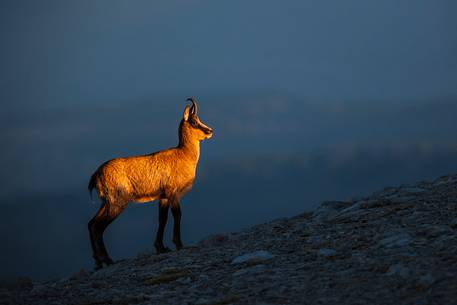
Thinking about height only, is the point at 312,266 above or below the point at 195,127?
below

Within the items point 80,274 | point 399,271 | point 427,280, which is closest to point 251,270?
point 399,271

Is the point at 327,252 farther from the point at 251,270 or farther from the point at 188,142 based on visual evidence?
the point at 188,142

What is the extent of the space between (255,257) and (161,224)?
5.49m

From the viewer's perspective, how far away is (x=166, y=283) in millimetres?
12641

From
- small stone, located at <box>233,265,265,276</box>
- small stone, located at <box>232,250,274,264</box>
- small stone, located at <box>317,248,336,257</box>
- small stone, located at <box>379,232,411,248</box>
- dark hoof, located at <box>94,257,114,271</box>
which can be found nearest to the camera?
small stone, located at <box>379,232,411,248</box>

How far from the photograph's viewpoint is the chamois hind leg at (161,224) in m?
17.5

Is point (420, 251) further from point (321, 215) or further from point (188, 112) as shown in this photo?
point (188, 112)

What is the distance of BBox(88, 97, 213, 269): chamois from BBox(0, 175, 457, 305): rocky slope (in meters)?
1.18

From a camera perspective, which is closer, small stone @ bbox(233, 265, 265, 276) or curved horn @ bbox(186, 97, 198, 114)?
small stone @ bbox(233, 265, 265, 276)

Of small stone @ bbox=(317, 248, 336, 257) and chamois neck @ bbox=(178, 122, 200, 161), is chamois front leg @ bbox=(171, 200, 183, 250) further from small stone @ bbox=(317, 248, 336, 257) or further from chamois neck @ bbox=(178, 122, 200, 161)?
small stone @ bbox=(317, 248, 336, 257)

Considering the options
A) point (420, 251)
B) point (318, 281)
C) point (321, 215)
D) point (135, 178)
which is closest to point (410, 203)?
point (321, 215)

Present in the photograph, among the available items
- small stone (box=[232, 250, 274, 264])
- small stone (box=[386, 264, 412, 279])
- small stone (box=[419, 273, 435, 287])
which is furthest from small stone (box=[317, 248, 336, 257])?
small stone (box=[419, 273, 435, 287])

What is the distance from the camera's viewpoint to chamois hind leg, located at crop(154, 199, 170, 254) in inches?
690

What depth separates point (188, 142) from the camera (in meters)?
19.2
